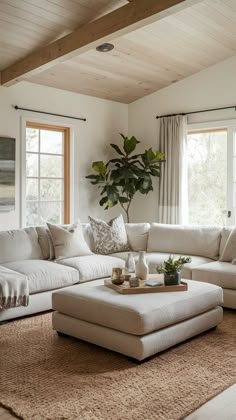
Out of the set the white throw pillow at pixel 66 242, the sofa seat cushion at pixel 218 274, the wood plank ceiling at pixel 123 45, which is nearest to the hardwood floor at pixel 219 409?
the sofa seat cushion at pixel 218 274

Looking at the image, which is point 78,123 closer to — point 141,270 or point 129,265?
point 129,265

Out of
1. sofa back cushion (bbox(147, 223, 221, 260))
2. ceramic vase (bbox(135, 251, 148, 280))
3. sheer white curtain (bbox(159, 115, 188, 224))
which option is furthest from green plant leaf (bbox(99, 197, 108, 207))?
ceramic vase (bbox(135, 251, 148, 280))

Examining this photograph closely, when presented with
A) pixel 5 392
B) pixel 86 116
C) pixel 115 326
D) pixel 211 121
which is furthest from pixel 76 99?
pixel 5 392

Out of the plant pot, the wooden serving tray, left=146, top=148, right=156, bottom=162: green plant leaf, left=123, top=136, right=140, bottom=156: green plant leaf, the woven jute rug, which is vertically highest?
left=123, top=136, right=140, bottom=156: green plant leaf

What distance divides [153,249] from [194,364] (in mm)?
2463

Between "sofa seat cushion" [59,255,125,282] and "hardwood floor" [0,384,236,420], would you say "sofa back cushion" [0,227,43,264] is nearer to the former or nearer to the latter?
"sofa seat cushion" [59,255,125,282]

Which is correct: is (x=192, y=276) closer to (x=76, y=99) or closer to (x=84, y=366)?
(x=84, y=366)

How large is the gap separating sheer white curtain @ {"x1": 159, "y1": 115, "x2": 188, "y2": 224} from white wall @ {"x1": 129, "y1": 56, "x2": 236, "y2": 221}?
17cm

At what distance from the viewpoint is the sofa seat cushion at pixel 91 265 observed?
14.1ft

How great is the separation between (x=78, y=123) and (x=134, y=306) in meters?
3.74

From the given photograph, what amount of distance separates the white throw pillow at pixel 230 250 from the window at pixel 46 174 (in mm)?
2353

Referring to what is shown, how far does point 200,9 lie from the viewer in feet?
14.1

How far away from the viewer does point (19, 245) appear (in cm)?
446

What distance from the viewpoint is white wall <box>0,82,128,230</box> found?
17.1 ft
